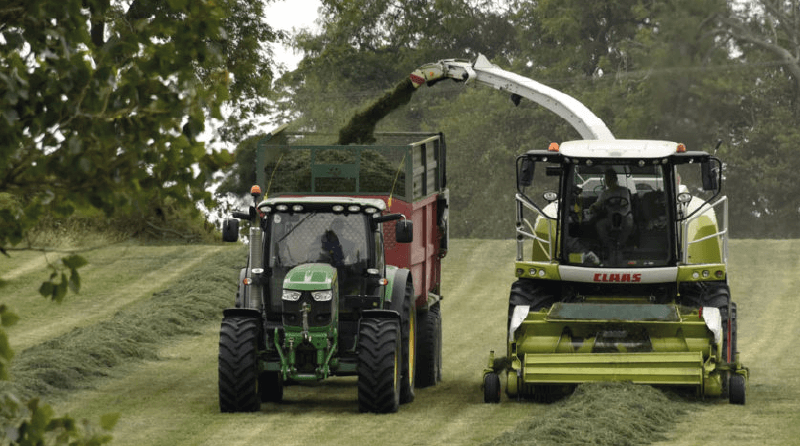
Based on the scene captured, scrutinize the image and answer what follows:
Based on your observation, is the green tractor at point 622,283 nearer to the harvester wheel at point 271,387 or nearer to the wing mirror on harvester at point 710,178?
the wing mirror on harvester at point 710,178

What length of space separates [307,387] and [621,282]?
11.5ft

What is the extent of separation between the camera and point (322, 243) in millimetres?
13742

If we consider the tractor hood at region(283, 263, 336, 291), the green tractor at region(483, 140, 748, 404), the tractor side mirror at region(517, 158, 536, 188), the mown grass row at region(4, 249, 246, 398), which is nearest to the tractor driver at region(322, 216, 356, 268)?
the tractor hood at region(283, 263, 336, 291)

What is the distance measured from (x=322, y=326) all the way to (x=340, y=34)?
40239 millimetres

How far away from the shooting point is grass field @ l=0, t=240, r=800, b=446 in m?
12.2

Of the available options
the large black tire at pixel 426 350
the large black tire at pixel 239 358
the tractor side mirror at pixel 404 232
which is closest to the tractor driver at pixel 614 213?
the tractor side mirror at pixel 404 232

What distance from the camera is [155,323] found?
20.2 meters

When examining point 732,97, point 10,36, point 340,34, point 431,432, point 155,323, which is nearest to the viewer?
point 10,36

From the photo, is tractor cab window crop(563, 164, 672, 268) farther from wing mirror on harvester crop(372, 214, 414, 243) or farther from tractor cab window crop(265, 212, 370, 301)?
tractor cab window crop(265, 212, 370, 301)

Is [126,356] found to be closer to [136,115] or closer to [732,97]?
[136,115]

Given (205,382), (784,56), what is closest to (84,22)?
(205,382)

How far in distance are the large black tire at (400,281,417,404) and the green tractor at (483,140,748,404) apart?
0.73m

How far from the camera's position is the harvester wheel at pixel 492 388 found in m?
14.1

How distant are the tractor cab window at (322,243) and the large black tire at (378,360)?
0.66 m
